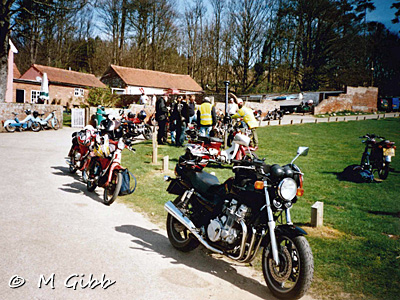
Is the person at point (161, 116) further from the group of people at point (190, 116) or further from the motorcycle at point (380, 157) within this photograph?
the motorcycle at point (380, 157)

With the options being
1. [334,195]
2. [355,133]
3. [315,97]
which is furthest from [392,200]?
[315,97]

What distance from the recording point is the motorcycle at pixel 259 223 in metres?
3.26

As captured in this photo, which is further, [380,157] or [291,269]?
[380,157]

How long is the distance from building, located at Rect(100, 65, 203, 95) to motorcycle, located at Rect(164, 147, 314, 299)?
38.2 metres

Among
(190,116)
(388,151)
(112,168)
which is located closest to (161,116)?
(190,116)

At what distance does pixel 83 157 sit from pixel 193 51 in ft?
145

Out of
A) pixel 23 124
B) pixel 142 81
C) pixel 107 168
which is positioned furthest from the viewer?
pixel 142 81

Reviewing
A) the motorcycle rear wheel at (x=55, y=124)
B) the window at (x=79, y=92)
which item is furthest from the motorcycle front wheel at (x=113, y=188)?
the window at (x=79, y=92)

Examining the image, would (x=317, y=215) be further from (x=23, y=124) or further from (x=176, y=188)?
(x=23, y=124)

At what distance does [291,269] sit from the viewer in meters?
3.25

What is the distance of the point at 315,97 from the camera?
36.4 m

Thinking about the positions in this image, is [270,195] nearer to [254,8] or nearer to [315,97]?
[315,97]

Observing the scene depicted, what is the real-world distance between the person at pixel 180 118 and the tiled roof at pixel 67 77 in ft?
87.9

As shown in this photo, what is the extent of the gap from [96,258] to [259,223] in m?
2.07
